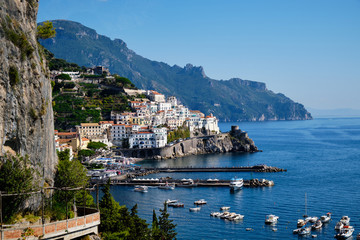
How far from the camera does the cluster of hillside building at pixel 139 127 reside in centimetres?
9285

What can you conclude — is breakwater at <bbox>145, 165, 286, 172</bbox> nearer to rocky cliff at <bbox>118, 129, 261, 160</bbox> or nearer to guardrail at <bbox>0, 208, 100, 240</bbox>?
rocky cliff at <bbox>118, 129, 261, 160</bbox>

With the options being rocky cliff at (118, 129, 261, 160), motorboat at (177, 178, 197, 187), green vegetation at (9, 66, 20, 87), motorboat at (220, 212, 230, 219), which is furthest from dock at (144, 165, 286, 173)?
green vegetation at (9, 66, 20, 87)

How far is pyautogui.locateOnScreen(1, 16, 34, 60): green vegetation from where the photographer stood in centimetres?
1795

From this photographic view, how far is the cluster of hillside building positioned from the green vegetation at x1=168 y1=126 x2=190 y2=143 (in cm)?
181

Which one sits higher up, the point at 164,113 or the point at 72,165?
the point at 164,113

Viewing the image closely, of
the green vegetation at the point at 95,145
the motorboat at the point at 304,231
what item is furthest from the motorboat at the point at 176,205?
the green vegetation at the point at 95,145

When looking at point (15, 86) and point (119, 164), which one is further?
point (119, 164)

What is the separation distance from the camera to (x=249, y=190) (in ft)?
200

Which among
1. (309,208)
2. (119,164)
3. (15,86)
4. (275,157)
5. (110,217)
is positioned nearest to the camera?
(15,86)

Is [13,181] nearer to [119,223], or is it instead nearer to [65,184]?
[65,184]

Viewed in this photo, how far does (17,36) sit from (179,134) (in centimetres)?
9587

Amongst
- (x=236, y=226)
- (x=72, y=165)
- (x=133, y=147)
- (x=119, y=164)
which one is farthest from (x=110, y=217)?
(x=133, y=147)

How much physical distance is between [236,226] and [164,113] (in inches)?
3200

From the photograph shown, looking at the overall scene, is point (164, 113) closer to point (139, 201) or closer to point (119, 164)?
point (119, 164)
